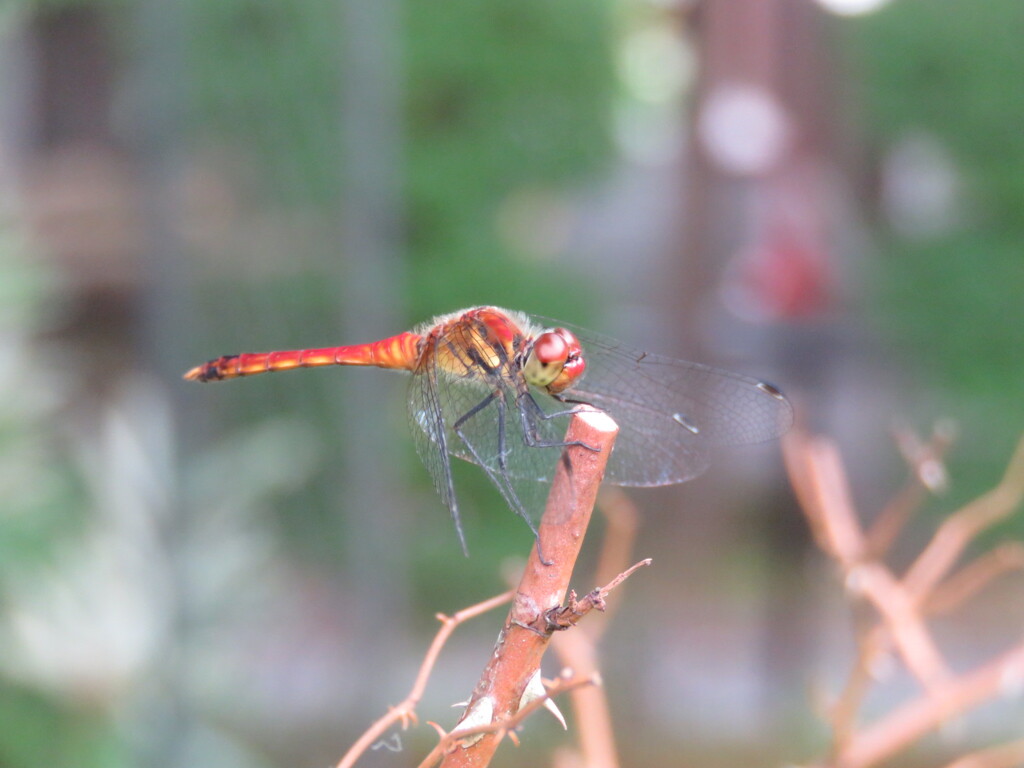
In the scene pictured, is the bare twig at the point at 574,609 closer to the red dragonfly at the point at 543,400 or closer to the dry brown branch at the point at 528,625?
the dry brown branch at the point at 528,625

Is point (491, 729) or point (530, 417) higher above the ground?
point (530, 417)

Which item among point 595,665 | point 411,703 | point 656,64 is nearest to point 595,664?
point 595,665

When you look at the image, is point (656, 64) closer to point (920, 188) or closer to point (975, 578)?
point (920, 188)

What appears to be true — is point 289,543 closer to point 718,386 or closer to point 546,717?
point 546,717

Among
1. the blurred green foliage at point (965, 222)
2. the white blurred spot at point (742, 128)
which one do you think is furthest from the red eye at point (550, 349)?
the white blurred spot at point (742, 128)

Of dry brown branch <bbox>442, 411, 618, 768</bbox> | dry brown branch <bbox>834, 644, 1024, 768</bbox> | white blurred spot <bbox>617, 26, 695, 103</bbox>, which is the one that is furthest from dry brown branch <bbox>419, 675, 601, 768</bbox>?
white blurred spot <bbox>617, 26, 695, 103</bbox>

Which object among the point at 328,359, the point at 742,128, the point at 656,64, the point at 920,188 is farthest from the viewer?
the point at 656,64
